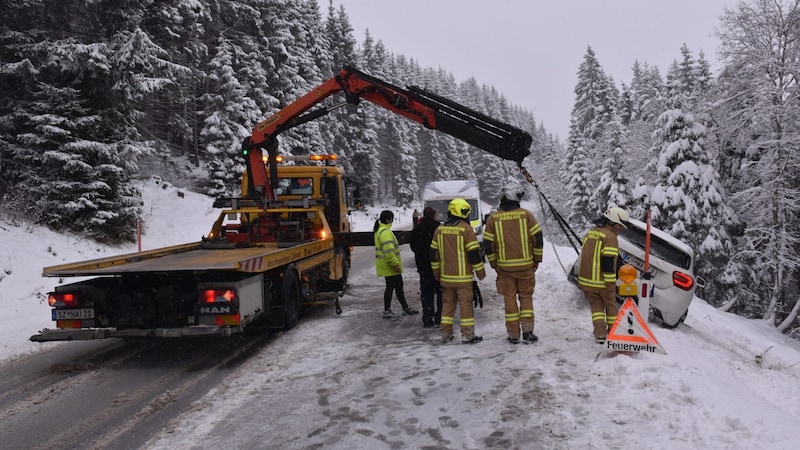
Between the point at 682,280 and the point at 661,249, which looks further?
the point at 661,249

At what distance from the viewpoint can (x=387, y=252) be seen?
7957 millimetres

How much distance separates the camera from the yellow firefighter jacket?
20.3 ft

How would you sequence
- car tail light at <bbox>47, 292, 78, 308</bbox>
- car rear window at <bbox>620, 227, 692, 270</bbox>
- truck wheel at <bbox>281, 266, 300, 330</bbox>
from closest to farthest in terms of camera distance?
car tail light at <bbox>47, 292, 78, 308</bbox> → truck wheel at <bbox>281, 266, 300, 330</bbox> → car rear window at <bbox>620, 227, 692, 270</bbox>

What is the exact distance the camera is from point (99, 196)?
13.3 meters

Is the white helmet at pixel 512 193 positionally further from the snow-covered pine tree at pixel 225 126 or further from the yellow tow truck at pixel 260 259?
the snow-covered pine tree at pixel 225 126

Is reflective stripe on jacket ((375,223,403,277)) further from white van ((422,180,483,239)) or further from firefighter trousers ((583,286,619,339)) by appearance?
white van ((422,180,483,239))

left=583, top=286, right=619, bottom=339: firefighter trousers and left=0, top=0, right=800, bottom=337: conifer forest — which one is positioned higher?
left=0, top=0, right=800, bottom=337: conifer forest

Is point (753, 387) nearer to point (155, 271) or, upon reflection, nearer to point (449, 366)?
point (449, 366)

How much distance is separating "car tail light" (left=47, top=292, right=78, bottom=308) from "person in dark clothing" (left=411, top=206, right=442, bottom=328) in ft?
14.8

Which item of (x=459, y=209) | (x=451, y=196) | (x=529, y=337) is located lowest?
(x=529, y=337)

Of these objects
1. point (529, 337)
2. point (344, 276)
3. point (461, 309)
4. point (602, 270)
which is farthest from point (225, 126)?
point (602, 270)

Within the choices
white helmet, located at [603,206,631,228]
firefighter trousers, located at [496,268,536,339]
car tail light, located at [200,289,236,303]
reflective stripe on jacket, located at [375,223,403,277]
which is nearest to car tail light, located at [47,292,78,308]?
car tail light, located at [200,289,236,303]

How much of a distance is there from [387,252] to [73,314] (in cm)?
432

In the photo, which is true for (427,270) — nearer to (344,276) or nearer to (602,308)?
(602,308)
